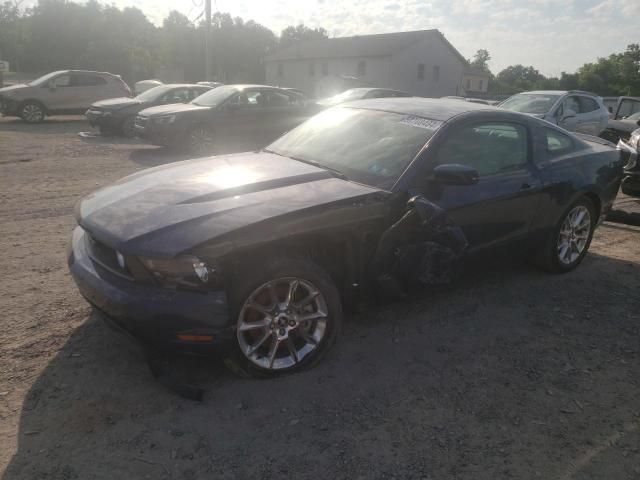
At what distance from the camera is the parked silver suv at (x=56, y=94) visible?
617 inches

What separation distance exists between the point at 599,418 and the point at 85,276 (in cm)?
303

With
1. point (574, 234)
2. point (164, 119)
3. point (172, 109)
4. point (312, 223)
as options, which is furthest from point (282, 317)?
→ point (172, 109)

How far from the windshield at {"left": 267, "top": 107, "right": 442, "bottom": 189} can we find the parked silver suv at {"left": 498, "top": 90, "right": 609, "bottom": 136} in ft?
25.1

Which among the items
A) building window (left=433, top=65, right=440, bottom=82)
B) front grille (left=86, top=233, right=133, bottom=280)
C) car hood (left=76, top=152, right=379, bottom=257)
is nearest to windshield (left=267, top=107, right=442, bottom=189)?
car hood (left=76, top=152, right=379, bottom=257)

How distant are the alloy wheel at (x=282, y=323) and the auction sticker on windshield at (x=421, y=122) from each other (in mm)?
1573

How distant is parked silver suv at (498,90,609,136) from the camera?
35.2 feet

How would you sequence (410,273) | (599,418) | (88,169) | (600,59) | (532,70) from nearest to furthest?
(599,418)
(410,273)
(88,169)
(600,59)
(532,70)

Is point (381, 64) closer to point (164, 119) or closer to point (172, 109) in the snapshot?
point (172, 109)

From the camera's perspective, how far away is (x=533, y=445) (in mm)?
2586

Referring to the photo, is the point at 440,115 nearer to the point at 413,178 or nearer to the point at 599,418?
the point at 413,178

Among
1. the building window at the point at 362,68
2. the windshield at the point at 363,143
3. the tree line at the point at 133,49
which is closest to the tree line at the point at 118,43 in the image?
the tree line at the point at 133,49

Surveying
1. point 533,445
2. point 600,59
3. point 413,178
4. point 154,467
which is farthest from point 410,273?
point 600,59

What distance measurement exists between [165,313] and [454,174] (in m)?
1.99

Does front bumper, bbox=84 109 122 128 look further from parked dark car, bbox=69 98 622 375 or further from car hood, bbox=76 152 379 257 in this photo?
car hood, bbox=76 152 379 257
